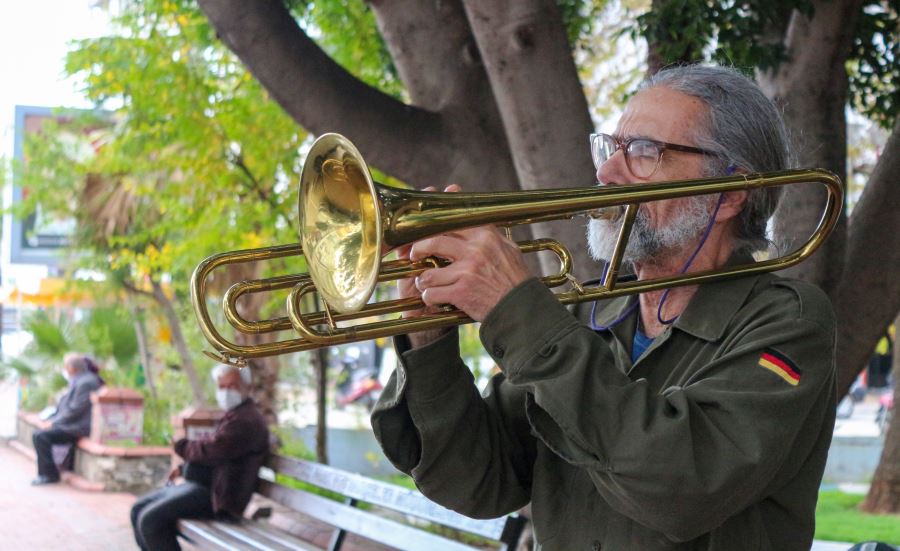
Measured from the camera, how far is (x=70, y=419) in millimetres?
11820

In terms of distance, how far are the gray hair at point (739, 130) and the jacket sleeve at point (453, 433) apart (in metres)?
0.63

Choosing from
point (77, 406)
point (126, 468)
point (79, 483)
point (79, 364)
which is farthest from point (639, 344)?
point (79, 364)

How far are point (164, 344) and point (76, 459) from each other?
5.69 meters

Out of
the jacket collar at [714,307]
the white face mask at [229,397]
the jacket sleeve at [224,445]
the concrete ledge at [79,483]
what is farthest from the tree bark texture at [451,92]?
the concrete ledge at [79,483]

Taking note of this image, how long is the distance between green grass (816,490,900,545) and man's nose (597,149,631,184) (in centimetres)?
508

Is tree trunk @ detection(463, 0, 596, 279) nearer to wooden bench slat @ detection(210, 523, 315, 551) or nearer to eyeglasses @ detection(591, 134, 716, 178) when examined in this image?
eyeglasses @ detection(591, 134, 716, 178)

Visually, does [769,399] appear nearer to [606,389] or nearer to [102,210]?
[606,389]

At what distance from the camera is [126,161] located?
983 cm

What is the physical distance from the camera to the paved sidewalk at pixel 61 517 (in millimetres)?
8031

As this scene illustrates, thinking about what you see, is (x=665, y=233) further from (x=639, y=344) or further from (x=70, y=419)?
(x=70, y=419)

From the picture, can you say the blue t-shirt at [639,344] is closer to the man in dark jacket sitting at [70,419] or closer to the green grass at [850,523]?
the green grass at [850,523]

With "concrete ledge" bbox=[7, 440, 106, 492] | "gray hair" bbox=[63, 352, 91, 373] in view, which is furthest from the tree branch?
"gray hair" bbox=[63, 352, 91, 373]

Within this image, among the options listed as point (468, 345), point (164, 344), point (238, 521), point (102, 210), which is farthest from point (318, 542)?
point (164, 344)

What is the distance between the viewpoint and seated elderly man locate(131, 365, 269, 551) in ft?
21.7
